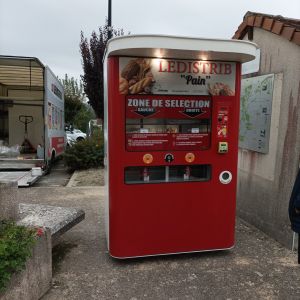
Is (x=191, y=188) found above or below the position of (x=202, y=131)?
below

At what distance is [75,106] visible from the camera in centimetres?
2648

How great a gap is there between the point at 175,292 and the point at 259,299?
732mm

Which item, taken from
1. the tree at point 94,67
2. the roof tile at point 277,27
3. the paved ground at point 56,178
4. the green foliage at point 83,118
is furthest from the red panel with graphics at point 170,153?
the green foliage at point 83,118

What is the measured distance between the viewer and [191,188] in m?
3.62

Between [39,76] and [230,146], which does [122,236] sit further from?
[39,76]

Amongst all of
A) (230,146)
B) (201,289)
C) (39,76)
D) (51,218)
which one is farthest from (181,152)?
(39,76)

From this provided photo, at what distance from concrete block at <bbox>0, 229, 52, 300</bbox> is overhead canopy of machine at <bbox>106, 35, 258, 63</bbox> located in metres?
1.81

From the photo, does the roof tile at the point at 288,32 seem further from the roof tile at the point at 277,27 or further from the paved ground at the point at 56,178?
the paved ground at the point at 56,178

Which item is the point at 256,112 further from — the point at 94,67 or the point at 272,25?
the point at 94,67

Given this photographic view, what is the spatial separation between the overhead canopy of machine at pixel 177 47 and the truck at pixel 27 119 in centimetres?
551

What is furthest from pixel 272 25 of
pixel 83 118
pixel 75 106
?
pixel 83 118

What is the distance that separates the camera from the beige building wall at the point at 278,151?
383cm

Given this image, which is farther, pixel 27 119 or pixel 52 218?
pixel 27 119

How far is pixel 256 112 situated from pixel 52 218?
2.95 m
